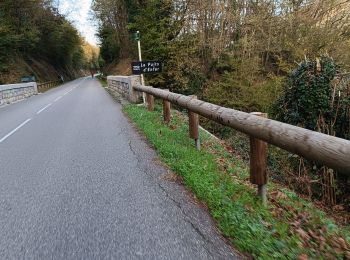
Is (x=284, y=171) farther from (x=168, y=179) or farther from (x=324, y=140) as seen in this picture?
(x=324, y=140)

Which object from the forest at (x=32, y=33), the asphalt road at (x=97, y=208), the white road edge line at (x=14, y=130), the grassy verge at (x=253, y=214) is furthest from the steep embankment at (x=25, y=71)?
the grassy verge at (x=253, y=214)

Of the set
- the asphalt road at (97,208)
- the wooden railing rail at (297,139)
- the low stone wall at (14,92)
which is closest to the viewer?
the wooden railing rail at (297,139)

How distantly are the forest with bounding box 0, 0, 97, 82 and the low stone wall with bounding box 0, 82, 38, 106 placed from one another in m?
11.8

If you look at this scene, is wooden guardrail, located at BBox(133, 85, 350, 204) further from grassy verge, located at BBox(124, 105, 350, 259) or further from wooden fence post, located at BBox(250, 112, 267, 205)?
grassy verge, located at BBox(124, 105, 350, 259)

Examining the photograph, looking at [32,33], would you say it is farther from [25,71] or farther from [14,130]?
[14,130]

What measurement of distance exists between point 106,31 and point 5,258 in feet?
171

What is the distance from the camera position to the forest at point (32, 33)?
4016cm

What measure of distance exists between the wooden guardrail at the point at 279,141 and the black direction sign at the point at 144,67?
835 cm

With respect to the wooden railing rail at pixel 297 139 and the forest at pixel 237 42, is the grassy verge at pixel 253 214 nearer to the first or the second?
the wooden railing rail at pixel 297 139

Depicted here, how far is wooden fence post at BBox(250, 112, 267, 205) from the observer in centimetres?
409

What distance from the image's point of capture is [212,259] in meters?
2.98

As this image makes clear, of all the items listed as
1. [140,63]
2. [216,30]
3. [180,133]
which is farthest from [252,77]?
[180,133]

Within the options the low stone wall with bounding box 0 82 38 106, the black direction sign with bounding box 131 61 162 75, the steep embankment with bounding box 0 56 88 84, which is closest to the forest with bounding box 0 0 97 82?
the steep embankment with bounding box 0 56 88 84

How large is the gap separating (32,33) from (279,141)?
47332mm
